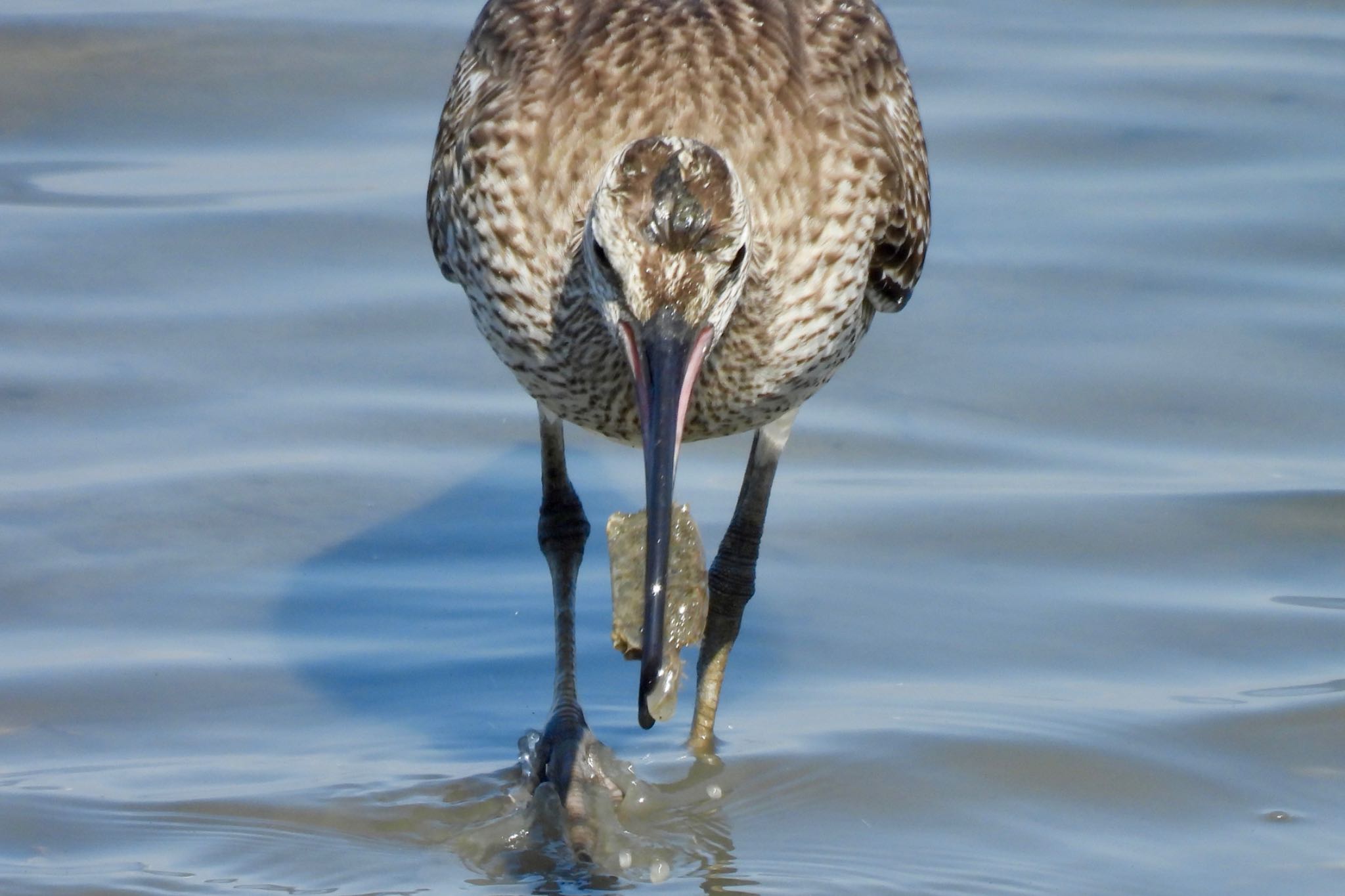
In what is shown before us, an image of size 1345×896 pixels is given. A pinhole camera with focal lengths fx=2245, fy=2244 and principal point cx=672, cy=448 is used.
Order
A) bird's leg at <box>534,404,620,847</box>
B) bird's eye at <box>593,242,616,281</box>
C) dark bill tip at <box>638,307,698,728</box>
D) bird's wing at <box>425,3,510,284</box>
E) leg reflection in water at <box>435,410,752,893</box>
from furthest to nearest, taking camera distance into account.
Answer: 1. bird's wing at <box>425,3,510,284</box>
2. bird's leg at <box>534,404,620,847</box>
3. leg reflection in water at <box>435,410,752,893</box>
4. bird's eye at <box>593,242,616,281</box>
5. dark bill tip at <box>638,307,698,728</box>

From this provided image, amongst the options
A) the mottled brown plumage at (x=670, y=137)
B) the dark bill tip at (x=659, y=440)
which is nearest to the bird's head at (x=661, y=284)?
the dark bill tip at (x=659, y=440)

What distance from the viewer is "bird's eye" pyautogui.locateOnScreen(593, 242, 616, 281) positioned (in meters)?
4.88

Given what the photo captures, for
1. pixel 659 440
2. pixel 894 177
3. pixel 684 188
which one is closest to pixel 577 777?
pixel 659 440

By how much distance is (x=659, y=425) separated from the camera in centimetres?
472

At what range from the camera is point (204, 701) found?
20.4ft

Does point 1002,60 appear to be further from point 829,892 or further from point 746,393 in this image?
point 829,892

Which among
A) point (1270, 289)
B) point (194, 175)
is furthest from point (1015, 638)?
point (194, 175)

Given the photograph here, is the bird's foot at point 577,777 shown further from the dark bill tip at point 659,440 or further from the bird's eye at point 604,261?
the bird's eye at point 604,261

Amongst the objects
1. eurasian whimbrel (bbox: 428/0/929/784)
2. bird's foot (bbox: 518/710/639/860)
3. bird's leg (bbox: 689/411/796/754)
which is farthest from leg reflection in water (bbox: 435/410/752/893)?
bird's leg (bbox: 689/411/796/754)

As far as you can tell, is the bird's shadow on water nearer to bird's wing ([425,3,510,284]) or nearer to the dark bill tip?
the dark bill tip

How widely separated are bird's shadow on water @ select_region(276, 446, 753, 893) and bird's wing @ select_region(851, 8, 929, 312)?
1411mm

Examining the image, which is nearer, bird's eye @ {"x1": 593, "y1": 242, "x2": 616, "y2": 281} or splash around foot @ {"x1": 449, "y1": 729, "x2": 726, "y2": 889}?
bird's eye @ {"x1": 593, "y1": 242, "x2": 616, "y2": 281}

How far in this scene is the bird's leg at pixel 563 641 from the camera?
562cm

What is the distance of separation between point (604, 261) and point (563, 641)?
5.13 feet
